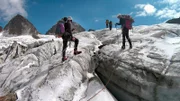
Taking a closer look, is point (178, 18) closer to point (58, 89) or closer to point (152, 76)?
point (152, 76)

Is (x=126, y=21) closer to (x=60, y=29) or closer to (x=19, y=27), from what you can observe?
(x=60, y=29)

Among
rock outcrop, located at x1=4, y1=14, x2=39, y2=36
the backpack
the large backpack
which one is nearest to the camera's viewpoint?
the backpack

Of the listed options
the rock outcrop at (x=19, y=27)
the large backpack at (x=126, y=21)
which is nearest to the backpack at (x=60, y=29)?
the large backpack at (x=126, y=21)

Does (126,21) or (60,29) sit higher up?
(60,29)

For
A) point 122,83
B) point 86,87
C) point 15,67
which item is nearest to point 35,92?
point 86,87

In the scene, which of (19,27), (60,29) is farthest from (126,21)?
(19,27)

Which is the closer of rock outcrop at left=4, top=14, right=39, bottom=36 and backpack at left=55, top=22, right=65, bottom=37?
backpack at left=55, top=22, right=65, bottom=37

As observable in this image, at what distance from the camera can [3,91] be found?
13.0m

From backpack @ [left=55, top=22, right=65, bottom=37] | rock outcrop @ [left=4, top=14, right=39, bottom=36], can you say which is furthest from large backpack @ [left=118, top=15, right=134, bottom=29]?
rock outcrop @ [left=4, top=14, right=39, bottom=36]

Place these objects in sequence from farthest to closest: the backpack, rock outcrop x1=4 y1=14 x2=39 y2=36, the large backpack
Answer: rock outcrop x1=4 y1=14 x2=39 y2=36 → the large backpack → the backpack

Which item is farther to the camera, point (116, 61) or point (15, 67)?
point (15, 67)

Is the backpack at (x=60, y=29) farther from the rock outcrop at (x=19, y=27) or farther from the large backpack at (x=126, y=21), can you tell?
the rock outcrop at (x=19, y=27)

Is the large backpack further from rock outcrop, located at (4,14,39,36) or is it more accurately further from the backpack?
rock outcrop, located at (4,14,39,36)

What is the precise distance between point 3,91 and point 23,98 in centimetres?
389
